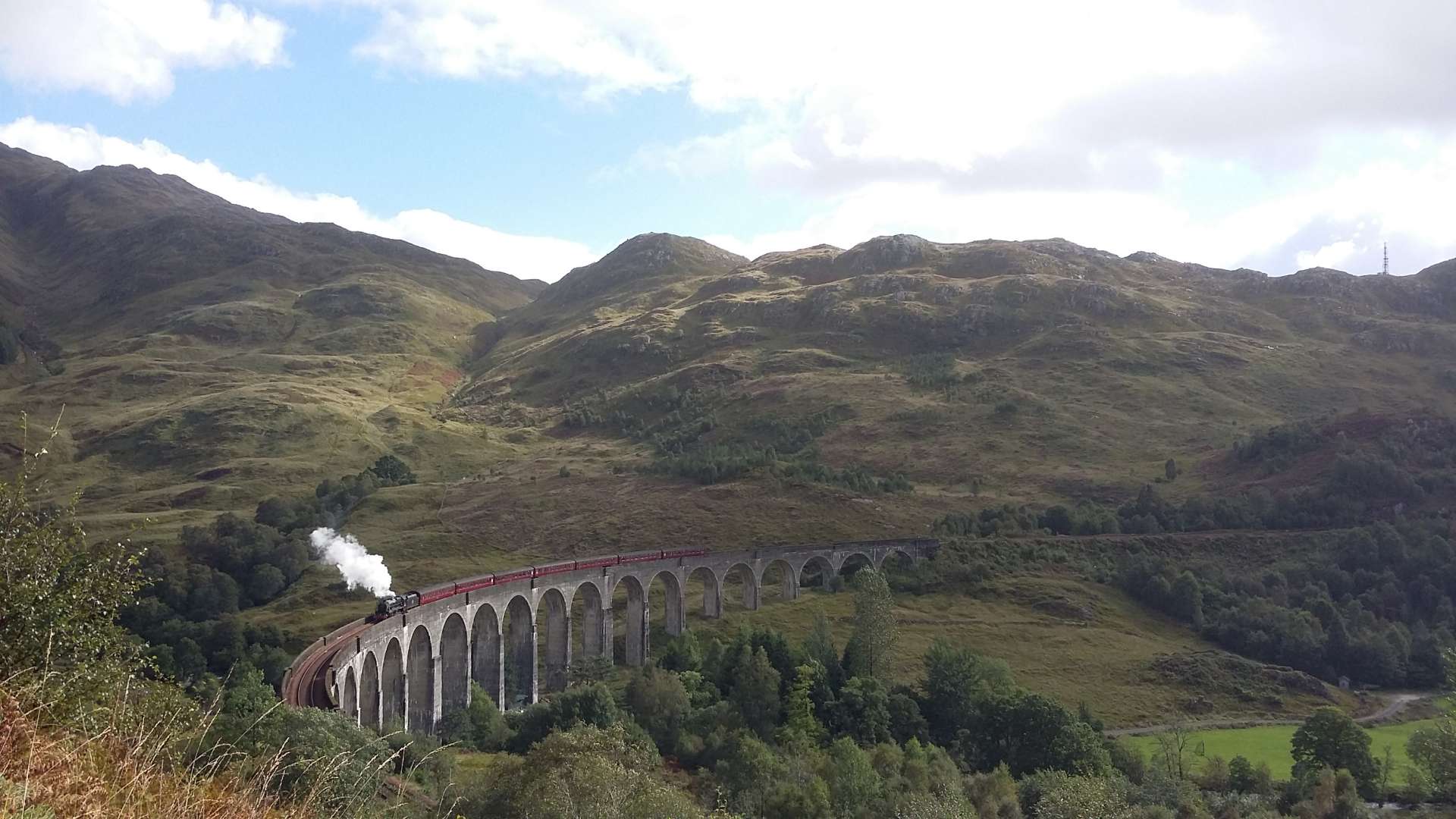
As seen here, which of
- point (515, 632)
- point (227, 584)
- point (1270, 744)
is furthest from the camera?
point (227, 584)

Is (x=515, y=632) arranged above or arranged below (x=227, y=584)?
below

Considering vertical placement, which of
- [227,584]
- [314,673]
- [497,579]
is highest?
[314,673]

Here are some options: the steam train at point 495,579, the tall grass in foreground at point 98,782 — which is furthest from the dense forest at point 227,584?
the tall grass in foreground at point 98,782

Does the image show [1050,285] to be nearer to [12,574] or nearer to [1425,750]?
[1425,750]

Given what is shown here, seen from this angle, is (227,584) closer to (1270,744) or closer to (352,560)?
(352,560)

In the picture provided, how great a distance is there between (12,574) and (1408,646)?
76.6 m

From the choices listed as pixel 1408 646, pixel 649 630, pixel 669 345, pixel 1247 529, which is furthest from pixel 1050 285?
pixel 649 630

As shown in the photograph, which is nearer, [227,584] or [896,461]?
[227,584]

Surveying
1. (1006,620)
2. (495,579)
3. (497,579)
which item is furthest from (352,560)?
(1006,620)

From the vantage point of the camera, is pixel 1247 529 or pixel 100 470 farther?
pixel 100 470

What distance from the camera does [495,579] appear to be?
57.4m

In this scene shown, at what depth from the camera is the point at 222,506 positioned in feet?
322

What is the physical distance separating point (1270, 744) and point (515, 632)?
135ft

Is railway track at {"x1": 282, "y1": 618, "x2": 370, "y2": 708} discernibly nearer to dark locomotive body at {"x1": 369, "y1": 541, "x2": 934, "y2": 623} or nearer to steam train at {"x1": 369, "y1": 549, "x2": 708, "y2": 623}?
dark locomotive body at {"x1": 369, "y1": 541, "x2": 934, "y2": 623}
